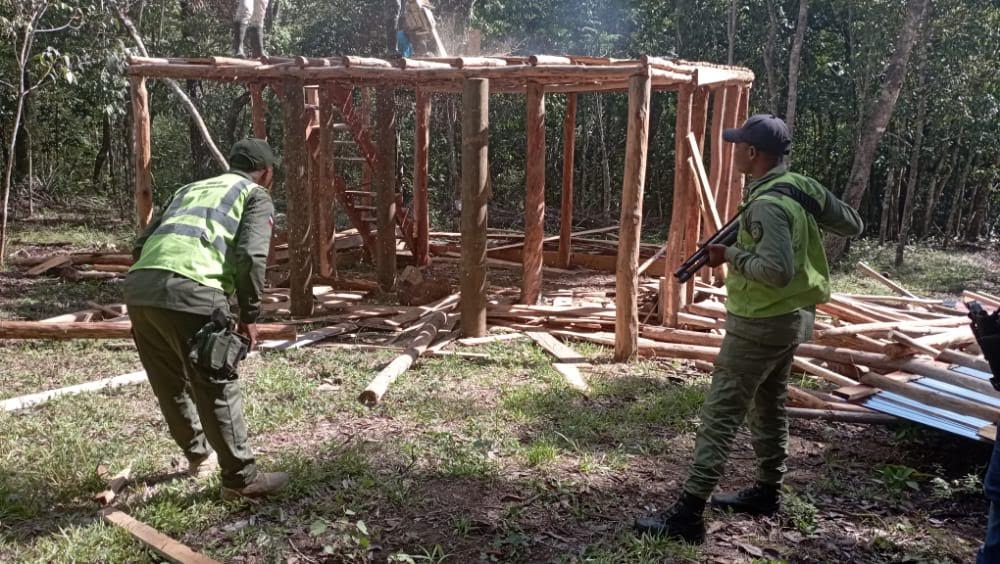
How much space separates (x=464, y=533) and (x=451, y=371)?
281 cm

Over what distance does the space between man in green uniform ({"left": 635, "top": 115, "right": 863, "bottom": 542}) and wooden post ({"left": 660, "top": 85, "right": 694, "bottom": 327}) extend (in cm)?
384

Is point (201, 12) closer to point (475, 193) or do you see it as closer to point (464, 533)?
point (475, 193)

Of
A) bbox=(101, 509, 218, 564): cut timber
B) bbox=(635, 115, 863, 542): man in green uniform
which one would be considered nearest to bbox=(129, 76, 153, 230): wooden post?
bbox=(101, 509, 218, 564): cut timber

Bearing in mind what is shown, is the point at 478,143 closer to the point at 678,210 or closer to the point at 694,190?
the point at 678,210

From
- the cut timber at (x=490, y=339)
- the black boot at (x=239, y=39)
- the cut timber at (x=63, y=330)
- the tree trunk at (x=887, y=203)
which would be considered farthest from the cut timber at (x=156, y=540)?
the tree trunk at (x=887, y=203)

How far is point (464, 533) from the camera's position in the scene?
391 cm

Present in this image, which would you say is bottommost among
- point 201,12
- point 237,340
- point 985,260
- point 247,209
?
point 985,260

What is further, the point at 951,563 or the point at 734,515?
the point at 734,515

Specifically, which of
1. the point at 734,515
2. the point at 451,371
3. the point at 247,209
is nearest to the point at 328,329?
the point at 451,371

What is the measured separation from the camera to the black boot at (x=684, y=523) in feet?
12.3

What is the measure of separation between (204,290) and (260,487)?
1165 millimetres

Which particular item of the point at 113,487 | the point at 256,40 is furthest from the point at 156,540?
the point at 256,40

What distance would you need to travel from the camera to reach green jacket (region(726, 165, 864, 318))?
11.1 feet

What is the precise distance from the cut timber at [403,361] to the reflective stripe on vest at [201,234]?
207 cm
